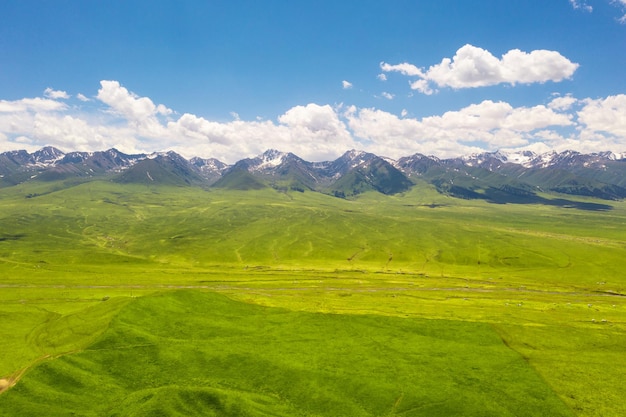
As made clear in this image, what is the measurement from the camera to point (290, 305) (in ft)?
420

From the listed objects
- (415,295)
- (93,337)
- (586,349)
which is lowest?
(415,295)

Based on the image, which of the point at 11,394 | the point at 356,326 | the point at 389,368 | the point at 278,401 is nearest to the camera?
the point at 11,394

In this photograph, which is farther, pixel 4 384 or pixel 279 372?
pixel 279 372

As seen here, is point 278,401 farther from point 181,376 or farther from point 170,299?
point 170,299

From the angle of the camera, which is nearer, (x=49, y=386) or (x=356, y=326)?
(x=49, y=386)

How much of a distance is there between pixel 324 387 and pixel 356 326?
33.4m

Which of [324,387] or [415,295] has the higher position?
[324,387]

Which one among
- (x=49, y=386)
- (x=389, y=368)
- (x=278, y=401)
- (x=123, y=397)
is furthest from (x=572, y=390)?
(x=49, y=386)

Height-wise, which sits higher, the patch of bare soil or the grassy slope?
the patch of bare soil

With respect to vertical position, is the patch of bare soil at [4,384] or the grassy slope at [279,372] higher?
the patch of bare soil at [4,384]

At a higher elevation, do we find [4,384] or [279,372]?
[4,384]

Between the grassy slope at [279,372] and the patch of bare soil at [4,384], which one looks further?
the patch of bare soil at [4,384]

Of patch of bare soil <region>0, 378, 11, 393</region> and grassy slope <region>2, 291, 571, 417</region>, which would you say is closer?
grassy slope <region>2, 291, 571, 417</region>

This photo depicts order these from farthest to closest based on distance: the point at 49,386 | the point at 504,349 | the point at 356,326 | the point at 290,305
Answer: the point at 290,305, the point at 356,326, the point at 504,349, the point at 49,386
